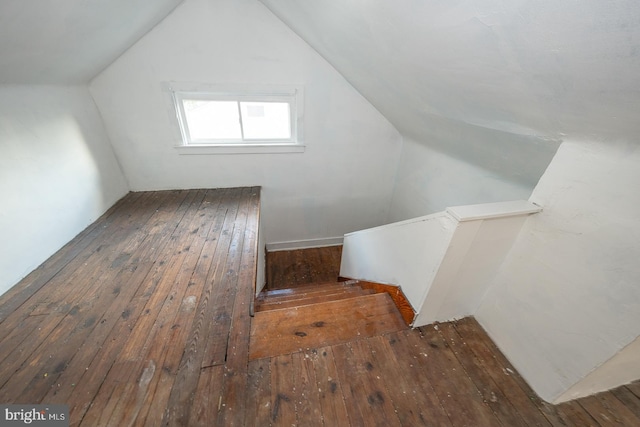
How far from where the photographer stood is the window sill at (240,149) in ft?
8.06

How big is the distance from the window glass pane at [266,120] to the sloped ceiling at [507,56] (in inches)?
38.0

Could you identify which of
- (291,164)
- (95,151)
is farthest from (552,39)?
(95,151)

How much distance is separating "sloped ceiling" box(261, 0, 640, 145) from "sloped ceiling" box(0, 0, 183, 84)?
114 cm

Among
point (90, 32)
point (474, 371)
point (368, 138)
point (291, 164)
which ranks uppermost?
point (90, 32)

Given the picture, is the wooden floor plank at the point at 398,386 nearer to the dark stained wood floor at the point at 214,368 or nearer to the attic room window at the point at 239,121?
the dark stained wood floor at the point at 214,368

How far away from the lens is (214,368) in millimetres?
1057

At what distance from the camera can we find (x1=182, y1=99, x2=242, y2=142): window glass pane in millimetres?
2377

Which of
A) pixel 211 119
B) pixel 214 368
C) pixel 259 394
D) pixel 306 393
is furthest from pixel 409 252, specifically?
pixel 211 119

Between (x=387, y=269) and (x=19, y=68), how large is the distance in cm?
264

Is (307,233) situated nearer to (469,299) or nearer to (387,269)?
(387,269)

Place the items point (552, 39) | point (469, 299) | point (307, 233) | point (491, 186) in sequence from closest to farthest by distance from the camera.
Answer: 1. point (552, 39)
2. point (469, 299)
3. point (491, 186)
4. point (307, 233)

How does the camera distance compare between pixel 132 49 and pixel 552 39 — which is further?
pixel 132 49

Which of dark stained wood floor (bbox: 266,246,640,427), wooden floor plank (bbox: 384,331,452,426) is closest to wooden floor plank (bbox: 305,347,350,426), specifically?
dark stained wood floor (bbox: 266,246,640,427)

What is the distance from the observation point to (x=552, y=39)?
655 millimetres
